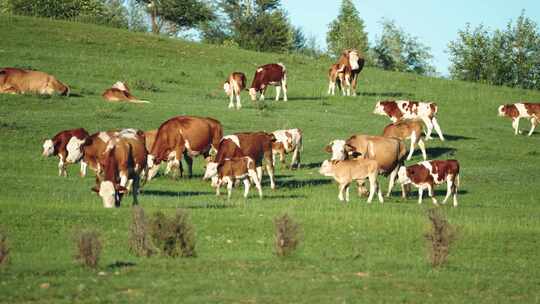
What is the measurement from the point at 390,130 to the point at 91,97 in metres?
13.9

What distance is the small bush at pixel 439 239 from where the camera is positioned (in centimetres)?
1678

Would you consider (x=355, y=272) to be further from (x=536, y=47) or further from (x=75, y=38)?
(x=536, y=47)

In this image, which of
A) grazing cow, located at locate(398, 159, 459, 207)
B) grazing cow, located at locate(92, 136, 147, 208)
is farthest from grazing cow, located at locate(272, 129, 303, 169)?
grazing cow, located at locate(92, 136, 147, 208)

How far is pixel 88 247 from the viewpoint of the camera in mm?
15297

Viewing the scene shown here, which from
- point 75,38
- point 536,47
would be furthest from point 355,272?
point 536,47

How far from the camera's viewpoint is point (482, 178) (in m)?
34.2

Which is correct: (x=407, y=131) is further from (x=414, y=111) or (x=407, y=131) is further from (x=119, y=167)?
(x=119, y=167)

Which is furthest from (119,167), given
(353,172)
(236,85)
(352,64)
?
(352,64)

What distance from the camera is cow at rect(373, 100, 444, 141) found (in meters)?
41.4

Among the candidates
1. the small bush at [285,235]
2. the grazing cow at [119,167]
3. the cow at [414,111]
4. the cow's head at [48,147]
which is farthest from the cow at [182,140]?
the small bush at [285,235]

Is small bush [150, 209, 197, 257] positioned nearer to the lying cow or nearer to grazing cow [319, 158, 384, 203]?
grazing cow [319, 158, 384, 203]

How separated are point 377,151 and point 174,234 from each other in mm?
14292

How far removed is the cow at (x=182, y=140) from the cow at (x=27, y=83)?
12792 millimetres

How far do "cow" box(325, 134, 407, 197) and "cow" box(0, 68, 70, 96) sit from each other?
54.7 ft
